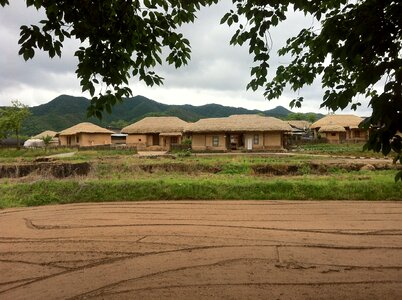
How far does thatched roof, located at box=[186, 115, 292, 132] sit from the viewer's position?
3556 cm

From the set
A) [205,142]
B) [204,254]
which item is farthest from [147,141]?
[204,254]

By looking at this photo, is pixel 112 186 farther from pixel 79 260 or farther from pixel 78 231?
pixel 79 260

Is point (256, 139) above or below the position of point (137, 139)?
below

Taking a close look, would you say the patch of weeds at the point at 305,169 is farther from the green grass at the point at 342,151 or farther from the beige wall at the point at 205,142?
the beige wall at the point at 205,142

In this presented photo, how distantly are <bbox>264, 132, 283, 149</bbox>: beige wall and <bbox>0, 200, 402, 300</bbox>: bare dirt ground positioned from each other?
25.0 meters

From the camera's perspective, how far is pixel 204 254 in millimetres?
6340

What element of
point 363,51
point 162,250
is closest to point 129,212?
point 162,250

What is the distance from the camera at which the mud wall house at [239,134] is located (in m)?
35.9

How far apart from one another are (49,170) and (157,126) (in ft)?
81.1

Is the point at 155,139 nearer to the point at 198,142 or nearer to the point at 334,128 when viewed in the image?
the point at 198,142

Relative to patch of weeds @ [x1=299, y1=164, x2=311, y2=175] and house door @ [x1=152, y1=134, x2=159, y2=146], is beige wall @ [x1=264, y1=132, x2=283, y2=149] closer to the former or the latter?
house door @ [x1=152, y1=134, x2=159, y2=146]

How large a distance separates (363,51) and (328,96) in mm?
1988

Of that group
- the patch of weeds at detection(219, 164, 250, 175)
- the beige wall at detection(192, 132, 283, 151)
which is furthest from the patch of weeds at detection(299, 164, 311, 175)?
the beige wall at detection(192, 132, 283, 151)

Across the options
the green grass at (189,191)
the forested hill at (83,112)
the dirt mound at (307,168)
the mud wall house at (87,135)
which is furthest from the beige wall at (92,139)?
the green grass at (189,191)
